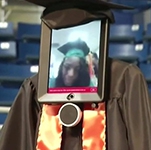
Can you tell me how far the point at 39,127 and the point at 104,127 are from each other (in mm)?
136

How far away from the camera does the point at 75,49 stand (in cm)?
84

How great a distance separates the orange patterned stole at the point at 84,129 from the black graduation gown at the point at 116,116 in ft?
0.05

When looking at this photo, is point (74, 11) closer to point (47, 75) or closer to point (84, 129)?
point (47, 75)

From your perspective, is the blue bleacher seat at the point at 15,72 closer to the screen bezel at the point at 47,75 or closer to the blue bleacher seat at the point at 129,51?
the blue bleacher seat at the point at 129,51

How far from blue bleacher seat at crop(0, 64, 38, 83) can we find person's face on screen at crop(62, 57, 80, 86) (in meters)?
2.18

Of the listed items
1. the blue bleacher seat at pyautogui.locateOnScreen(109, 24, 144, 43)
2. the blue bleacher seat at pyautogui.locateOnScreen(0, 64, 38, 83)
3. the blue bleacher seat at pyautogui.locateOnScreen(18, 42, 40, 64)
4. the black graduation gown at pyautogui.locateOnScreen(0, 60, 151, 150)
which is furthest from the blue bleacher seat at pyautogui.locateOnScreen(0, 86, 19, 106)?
the black graduation gown at pyautogui.locateOnScreen(0, 60, 151, 150)

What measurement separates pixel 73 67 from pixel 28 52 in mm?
2567

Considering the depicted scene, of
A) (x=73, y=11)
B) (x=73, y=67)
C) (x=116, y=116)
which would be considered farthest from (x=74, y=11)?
(x=116, y=116)

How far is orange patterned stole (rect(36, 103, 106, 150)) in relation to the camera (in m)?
0.80

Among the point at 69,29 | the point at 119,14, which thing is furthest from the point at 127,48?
the point at 69,29

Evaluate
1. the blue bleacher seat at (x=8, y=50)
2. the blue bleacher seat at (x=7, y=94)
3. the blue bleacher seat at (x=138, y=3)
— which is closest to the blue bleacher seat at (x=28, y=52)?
the blue bleacher seat at (x=8, y=50)

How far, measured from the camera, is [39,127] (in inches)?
33.0

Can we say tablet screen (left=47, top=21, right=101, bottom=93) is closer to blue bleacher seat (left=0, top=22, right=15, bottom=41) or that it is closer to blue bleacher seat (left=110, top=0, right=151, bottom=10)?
blue bleacher seat (left=0, top=22, right=15, bottom=41)

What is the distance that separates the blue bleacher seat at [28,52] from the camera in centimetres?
331
